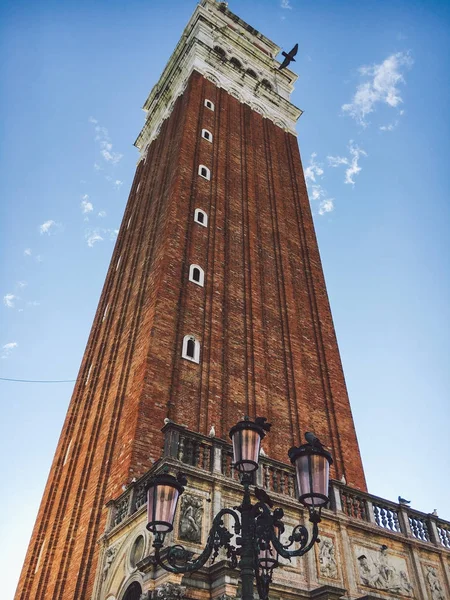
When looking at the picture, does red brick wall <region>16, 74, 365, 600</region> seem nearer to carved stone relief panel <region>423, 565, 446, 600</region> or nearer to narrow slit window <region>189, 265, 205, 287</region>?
narrow slit window <region>189, 265, 205, 287</region>

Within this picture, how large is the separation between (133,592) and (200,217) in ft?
44.7

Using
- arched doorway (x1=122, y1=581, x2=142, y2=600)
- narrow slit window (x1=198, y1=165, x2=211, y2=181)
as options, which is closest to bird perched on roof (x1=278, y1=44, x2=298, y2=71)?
narrow slit window (x1=198, y1=165, x2=211, y2=181)

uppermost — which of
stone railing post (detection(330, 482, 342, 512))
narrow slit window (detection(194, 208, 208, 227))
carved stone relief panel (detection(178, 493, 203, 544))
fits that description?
narrow slit window (detection(194, 208, 208, 227))

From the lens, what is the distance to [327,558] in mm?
10469

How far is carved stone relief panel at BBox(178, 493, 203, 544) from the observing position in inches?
356

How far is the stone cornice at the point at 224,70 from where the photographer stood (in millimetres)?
29438

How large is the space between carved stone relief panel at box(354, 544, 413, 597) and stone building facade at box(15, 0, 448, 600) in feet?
0.11

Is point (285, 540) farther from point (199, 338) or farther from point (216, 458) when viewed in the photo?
point (199, 338)

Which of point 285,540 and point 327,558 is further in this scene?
point 327,558

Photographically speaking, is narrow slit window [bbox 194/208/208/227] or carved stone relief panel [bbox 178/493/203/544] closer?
carved stone relief panel [bbox 178/493/203/544]

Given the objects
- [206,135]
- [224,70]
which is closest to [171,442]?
[206,135]

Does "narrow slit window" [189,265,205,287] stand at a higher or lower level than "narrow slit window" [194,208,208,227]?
lower

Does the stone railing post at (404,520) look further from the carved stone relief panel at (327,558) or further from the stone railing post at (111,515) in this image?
the stone railing post at (111,515)

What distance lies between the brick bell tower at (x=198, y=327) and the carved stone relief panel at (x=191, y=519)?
3.21 meters
